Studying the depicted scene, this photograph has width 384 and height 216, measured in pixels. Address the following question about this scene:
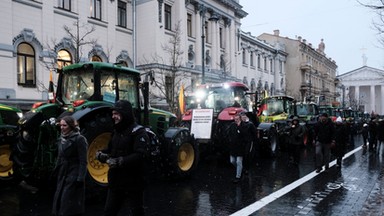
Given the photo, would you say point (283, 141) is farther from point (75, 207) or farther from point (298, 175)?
point (75, 207)

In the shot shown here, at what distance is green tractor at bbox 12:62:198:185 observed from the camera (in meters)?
7.34

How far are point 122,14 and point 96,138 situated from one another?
856 inches

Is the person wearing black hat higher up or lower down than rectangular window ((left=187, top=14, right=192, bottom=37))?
lower down

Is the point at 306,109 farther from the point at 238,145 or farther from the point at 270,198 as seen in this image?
the point at 270,198

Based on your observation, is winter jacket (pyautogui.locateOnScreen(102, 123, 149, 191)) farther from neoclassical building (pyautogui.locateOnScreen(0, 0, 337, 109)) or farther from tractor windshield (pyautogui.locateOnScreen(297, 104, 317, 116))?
tractor windshield (pyautogui.locateOnScreen(297, 104, 317, 116))

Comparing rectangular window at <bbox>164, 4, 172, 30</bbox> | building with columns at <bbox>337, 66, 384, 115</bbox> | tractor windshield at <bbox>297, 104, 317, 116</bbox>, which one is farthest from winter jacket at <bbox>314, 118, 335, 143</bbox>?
building with columns at <bbox>337, 66, 384, 115</bbox>

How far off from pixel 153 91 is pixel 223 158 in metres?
14.4

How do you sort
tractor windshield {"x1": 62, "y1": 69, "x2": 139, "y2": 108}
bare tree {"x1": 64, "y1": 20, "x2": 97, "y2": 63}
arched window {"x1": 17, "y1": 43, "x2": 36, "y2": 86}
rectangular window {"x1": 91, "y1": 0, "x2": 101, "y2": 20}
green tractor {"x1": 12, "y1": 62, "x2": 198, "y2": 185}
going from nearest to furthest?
green tractor {"x1": 12, "y1": 62, "x2": 198, "y2": 185}
tractor windshield {"x1": 62, "y1": 69, "x2": 139, "y2": 108}
arched window {"x1": 17, "y1": 43, "x2": 36, "y2": 86}
bare tree {"x1": 64, "y1": 20, "x2": 97, "y2": 63}
rectangular window {"x1": 91, "y1": 0, "x2": 101, "y2": 20}

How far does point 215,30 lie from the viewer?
35.2 metres

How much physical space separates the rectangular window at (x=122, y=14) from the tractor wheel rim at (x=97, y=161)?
20649 mm

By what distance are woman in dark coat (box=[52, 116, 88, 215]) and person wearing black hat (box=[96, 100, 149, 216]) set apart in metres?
0.34

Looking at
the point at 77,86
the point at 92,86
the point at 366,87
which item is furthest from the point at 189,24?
the point at 366,87

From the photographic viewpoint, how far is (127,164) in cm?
478

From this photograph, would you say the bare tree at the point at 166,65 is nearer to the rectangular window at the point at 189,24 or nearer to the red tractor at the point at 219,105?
the rectangular window at the point at 189,24
